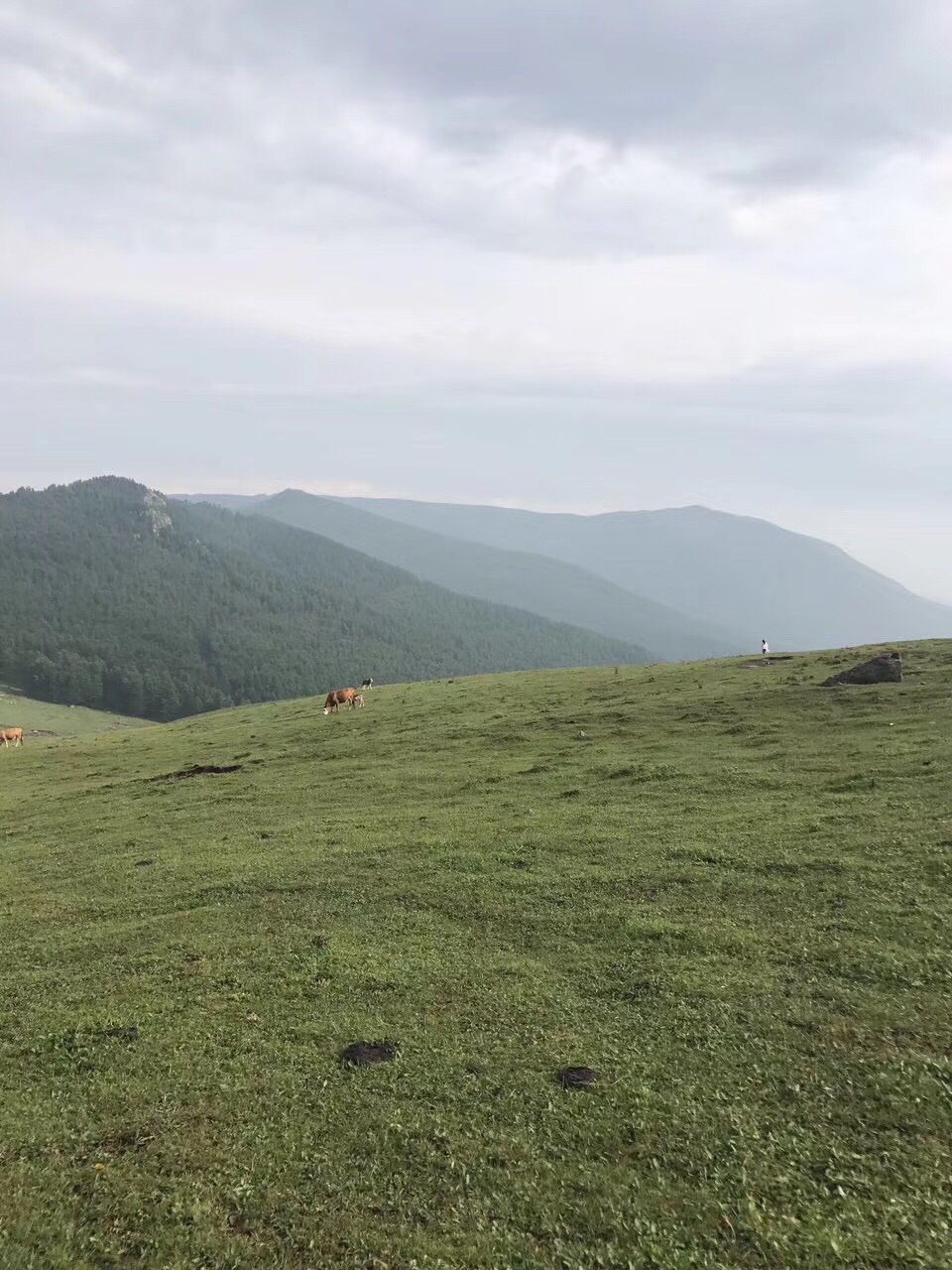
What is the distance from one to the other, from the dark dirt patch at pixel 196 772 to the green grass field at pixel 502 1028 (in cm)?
787

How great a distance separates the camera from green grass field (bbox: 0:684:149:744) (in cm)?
10443

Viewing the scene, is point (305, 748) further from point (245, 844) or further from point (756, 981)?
point (756, 981)

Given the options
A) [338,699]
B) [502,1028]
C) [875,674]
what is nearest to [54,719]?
[338,699]

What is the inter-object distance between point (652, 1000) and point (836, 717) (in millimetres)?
20805

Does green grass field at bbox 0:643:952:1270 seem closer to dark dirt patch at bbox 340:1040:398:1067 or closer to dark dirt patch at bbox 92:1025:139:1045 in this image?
dark dirt patch at bbox 92:1025:139:1045

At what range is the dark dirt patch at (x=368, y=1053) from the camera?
9977mm

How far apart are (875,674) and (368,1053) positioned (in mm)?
30821

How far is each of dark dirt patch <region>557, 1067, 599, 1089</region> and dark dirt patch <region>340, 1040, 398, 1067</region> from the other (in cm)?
244

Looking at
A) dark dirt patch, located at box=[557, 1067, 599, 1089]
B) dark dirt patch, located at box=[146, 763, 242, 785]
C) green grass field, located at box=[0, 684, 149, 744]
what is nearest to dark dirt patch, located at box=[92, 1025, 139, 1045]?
dark dirt patch, located at box=[557, 1067, 599, 1089]

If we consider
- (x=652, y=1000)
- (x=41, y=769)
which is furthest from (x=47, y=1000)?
(x=41, y=769)

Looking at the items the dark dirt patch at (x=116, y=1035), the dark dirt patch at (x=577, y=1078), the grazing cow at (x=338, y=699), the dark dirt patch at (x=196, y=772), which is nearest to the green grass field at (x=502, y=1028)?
the dark dirt patch at (x=116, y=1035)

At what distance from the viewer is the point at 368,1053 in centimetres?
1016

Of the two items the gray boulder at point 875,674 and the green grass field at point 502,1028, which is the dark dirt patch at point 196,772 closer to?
the green grass field at point 502,1028

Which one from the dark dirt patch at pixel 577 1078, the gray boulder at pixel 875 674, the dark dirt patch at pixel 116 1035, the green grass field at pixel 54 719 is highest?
the gray boulder at pixel 875 674
